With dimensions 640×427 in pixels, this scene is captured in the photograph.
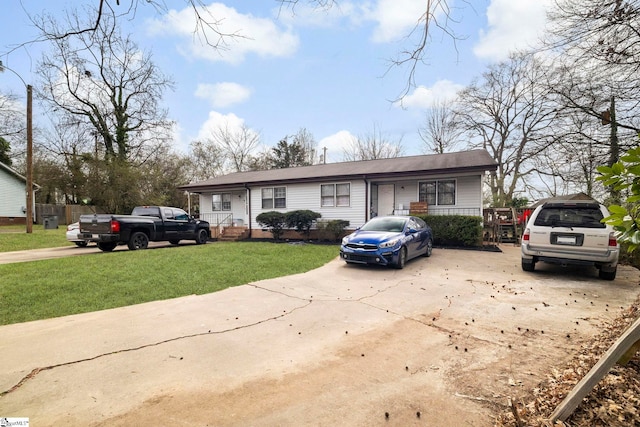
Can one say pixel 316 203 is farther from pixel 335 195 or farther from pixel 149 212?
pixel 149 212

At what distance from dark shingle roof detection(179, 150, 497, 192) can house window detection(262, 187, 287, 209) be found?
0.55 meters

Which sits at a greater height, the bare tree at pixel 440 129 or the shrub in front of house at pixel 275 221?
the bare tree at pixel 440 129

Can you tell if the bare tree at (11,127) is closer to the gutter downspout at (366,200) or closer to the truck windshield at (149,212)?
the truck windshield at (149,212)

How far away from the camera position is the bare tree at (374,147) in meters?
31.4

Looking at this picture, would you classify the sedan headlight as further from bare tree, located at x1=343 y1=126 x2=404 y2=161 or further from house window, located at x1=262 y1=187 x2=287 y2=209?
bare tree, located at x1=343 y1=126 x2=404 y2=161

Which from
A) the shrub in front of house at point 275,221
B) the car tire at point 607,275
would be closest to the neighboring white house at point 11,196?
the shrub in front of house at point 275,221

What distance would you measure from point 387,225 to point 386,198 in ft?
21.7

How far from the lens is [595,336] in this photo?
12.3ft

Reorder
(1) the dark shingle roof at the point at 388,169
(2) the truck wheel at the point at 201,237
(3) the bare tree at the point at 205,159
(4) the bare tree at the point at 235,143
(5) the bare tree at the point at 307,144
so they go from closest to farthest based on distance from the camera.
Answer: (1) the dark shingle roof at the point at 388,169
(2) the truck wheel at the point at 201,237
(3) the bare tree at the point at 205,159
(4) the bare tree at the point at 235,143
(5) the bare tree at the point at 307,144

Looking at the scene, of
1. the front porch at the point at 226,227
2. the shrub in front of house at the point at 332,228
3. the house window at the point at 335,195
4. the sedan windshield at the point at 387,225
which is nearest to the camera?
the sedan windshield at the point at 387,225

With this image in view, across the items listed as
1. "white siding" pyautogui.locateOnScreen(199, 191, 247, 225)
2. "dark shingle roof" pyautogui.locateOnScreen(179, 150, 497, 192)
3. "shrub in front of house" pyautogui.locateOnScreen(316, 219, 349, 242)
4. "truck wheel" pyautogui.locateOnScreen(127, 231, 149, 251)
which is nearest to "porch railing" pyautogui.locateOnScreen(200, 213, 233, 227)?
"white siding" pyautogui.locateOnScreen(199, 191, 247, 225)

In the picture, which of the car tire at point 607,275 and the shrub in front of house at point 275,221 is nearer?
the car tire at point 607,275

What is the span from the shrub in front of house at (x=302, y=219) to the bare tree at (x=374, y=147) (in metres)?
18.1

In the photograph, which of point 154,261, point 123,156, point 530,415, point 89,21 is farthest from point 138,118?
point 530,415
